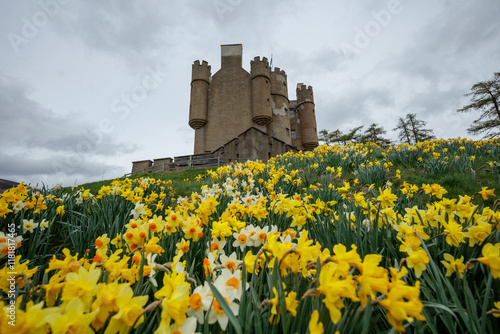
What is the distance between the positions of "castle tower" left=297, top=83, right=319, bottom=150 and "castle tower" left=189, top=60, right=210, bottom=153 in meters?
13.9

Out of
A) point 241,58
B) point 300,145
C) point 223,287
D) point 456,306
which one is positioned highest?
point 241,58

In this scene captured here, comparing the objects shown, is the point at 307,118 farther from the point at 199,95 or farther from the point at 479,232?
the point at 479,232

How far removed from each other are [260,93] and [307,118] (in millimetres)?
9646

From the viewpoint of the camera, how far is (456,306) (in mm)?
821

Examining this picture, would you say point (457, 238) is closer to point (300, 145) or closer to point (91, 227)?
point (91, 227)

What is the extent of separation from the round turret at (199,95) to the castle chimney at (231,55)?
247 centimetres

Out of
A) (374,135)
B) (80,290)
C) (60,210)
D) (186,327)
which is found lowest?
(186,327)

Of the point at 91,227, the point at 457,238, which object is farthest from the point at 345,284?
the point at 91,227

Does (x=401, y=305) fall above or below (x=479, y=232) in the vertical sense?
below

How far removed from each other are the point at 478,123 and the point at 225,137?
76.9 ft

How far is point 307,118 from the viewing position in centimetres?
3002

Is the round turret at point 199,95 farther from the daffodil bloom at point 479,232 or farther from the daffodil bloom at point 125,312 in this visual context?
the daffodil bloom at point 125,312

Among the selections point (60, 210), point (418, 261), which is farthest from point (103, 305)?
point (60, 210)

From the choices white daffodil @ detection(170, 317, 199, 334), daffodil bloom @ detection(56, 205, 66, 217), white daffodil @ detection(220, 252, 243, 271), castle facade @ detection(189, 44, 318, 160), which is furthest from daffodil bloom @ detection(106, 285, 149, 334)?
castle facade @ detection(189, 44, 318, 160)
